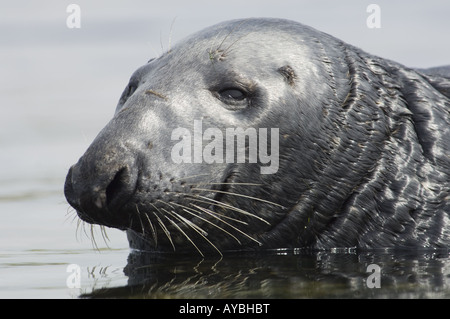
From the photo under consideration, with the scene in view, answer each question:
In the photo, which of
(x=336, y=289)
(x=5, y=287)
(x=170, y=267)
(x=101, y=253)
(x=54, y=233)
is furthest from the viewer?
(x=54, y=233)

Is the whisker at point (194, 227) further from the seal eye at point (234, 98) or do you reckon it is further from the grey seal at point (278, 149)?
the seal eye at point (234, 98)

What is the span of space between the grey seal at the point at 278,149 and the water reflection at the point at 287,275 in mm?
207

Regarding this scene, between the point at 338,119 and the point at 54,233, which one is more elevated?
the point at 338,119

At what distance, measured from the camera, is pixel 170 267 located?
21.8 ft

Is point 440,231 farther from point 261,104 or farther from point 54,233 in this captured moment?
point 54,233

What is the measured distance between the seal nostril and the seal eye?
1.02 m

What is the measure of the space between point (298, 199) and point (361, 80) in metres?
1.10

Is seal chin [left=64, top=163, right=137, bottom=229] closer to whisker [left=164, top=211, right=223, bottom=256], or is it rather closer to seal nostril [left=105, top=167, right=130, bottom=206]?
seal nostril [left=105, top=167, right=130, bottom=206]

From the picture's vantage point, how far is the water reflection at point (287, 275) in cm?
550

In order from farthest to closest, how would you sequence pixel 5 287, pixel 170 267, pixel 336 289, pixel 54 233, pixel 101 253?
pixel 54 233 → pixel 101 253 → pixel 170 267 → pixel 5 287 → pixel 336 289

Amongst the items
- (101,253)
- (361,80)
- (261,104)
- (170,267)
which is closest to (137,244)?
(101,253)

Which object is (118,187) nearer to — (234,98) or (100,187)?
(100,187)

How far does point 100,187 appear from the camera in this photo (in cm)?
621

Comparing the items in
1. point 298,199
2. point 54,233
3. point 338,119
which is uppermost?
point 338,119
